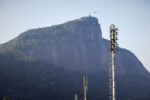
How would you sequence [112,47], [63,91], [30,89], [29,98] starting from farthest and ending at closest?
[63,91] → [30,89] → [29,98] → [112,47]

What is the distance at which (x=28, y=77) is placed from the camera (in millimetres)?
195625

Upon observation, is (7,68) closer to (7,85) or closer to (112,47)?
(7,85)

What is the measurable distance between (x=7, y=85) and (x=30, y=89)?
17.0 m

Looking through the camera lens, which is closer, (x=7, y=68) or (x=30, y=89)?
(x=30, y=89)

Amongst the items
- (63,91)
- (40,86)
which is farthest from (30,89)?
(63,91)

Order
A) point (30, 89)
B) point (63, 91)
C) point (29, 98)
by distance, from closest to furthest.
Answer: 1. point (29, 98)
2. point (30, 89)
3. point (63, 91)

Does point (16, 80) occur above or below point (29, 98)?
above

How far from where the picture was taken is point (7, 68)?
199 m

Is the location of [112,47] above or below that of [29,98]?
above

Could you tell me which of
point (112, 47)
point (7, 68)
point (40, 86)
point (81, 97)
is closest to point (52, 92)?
point (40, 86)

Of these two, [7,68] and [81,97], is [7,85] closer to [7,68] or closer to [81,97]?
[7,68]

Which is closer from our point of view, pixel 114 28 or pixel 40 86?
pixel 114 28

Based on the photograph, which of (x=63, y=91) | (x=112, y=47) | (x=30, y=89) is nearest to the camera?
(x=112, y=47)

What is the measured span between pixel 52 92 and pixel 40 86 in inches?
435
